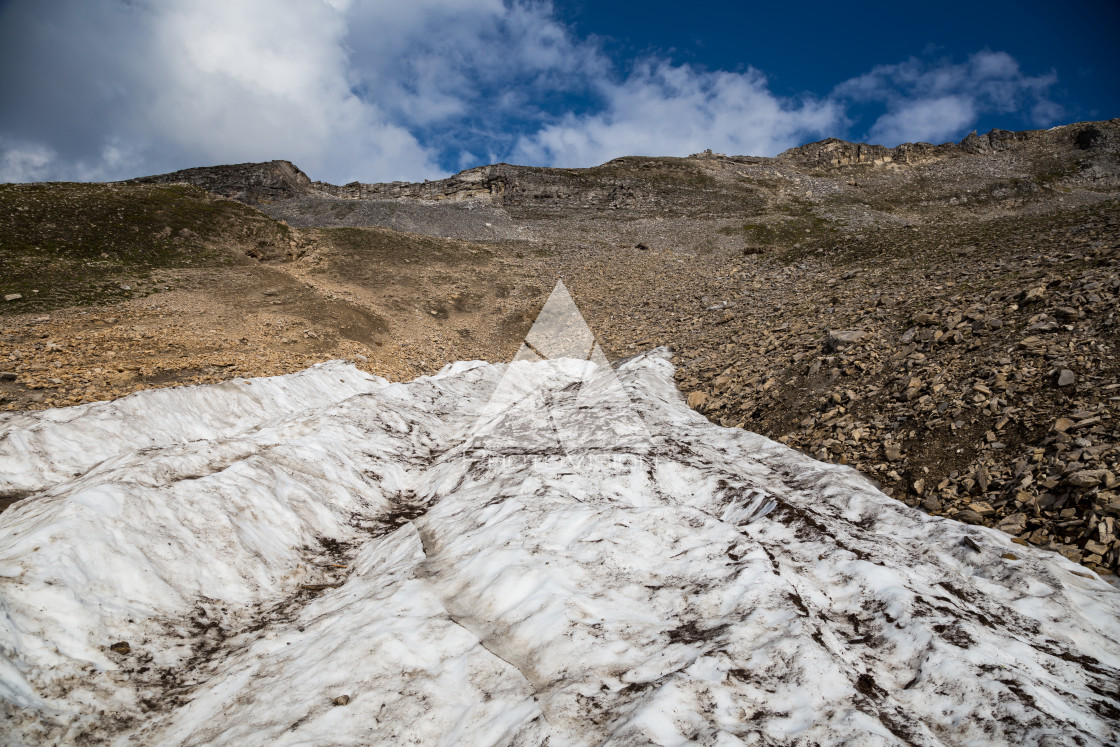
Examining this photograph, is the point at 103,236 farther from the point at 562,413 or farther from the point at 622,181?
the point at 622,181

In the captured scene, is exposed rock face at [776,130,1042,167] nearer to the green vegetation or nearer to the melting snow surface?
the green vegetation

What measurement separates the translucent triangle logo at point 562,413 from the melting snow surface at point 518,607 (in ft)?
3.82

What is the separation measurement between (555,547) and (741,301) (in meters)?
21.1

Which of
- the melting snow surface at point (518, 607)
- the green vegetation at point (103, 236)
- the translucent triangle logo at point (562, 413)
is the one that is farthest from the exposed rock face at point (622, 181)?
the melting snow surface at point (518, 607)

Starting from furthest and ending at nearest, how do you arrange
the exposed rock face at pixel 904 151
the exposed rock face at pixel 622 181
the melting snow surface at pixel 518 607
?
1. the exposed rock face at pixel 904 151
2. the exposed rock face at pixel 622 181
3. the melting snow surface at pixel 518 607

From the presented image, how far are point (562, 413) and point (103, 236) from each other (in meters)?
32.2

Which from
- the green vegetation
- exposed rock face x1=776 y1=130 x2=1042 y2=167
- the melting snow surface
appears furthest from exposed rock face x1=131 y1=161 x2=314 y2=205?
exposed rock face x1=776 y1=130 x2=1042 y2=167

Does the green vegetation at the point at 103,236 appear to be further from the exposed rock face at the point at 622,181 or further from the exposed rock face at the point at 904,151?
the exposed rock face at the point at 904,151

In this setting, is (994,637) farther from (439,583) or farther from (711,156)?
(711,156)

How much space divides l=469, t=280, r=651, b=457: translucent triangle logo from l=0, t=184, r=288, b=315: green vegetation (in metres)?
19.5

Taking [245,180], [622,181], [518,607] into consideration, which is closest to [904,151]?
[622,181]

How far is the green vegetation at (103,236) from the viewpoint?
21.6m

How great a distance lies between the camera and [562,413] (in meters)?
13.5

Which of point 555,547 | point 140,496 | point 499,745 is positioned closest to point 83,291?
point 140,496
